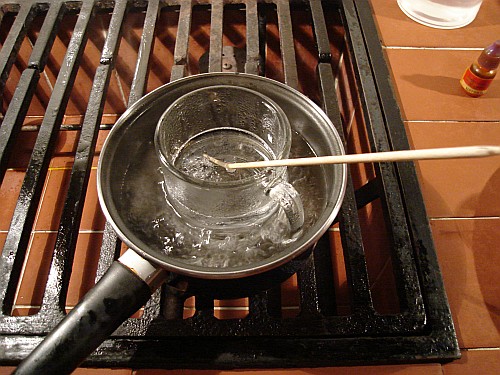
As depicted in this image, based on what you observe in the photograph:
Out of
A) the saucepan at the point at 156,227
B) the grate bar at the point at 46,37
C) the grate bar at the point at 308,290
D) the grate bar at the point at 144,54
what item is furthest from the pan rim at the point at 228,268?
the grate bar at the point at 46,37

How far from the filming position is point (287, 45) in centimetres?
73

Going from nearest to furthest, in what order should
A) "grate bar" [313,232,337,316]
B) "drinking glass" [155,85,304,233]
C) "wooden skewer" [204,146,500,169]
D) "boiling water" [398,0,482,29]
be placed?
"wooden skewer" [204,146,500,169] → "drinking glass" [155,85,304,233] → "grate bar" [313,232,337,316] → "boiling water" [398,0,482,29]

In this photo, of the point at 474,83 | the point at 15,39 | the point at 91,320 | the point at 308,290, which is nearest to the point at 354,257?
the point at 308,290

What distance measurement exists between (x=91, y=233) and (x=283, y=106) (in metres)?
0.49

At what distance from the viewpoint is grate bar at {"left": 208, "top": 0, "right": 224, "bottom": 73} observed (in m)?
0.69

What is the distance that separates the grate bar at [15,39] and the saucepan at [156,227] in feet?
1.20

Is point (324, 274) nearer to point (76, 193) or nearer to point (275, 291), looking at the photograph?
point (275, 291)

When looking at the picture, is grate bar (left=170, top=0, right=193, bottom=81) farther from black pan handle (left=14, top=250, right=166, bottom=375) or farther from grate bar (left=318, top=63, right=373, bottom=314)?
Result: black pan handle (left=14, top=250, right=166, bottom=375)

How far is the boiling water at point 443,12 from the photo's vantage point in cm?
81

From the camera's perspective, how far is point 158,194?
1.54ft

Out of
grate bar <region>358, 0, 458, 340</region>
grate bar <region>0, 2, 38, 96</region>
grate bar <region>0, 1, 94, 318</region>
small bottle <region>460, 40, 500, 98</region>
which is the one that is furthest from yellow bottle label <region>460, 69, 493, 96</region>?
grate bar <region>0, 2, 38, 96</region>

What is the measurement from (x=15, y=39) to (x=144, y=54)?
0.81ft

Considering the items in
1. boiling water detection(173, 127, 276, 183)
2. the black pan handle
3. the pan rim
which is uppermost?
boiling water detection(173, 127, 276, 183)

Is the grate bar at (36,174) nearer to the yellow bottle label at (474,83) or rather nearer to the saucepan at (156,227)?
the saucepan at (156,227)
